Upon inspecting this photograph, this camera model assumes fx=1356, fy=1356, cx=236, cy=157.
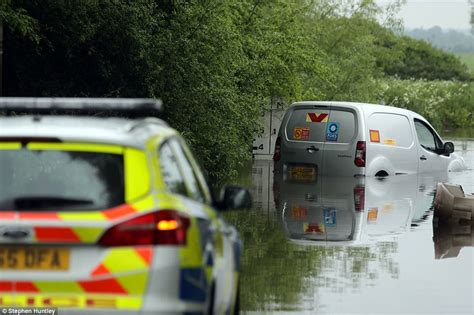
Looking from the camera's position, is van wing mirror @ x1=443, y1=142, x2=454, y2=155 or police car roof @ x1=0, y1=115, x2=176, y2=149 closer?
police car roof @ x1=0, y1=115, x2=176, y2=149

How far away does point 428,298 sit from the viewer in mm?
11555

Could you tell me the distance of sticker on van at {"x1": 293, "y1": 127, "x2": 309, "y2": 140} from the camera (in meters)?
25.3

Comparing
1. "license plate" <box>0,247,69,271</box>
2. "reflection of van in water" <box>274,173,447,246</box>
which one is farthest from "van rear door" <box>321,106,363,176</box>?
"license plate" <box>0,247,69,271</box>

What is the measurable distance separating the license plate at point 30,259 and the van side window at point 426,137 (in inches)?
812

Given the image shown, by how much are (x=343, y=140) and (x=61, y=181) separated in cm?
1837

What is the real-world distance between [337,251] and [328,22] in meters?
32.7

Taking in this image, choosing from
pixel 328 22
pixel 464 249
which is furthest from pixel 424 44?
pixel 464 249

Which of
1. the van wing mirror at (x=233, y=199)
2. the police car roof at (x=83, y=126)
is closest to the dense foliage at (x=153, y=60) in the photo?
the van wing mirror at (x=233, y=199)

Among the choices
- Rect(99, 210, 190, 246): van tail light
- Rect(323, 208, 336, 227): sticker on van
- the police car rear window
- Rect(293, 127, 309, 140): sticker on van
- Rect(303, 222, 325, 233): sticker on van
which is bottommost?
Rect(323, 208, 336, 227): sticker on van

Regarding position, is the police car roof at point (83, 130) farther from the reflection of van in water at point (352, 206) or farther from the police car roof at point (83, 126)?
the reflection of van in water at point (352, 206)

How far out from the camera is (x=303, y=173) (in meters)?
25.4

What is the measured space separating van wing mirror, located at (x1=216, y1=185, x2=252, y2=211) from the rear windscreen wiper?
1.63 metres

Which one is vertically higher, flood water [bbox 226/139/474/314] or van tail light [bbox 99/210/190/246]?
van tail light [bbox 99/210/190/246]

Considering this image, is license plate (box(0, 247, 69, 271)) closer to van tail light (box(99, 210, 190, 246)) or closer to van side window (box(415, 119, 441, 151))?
van tail light (box(99, 210, 190, 246))
